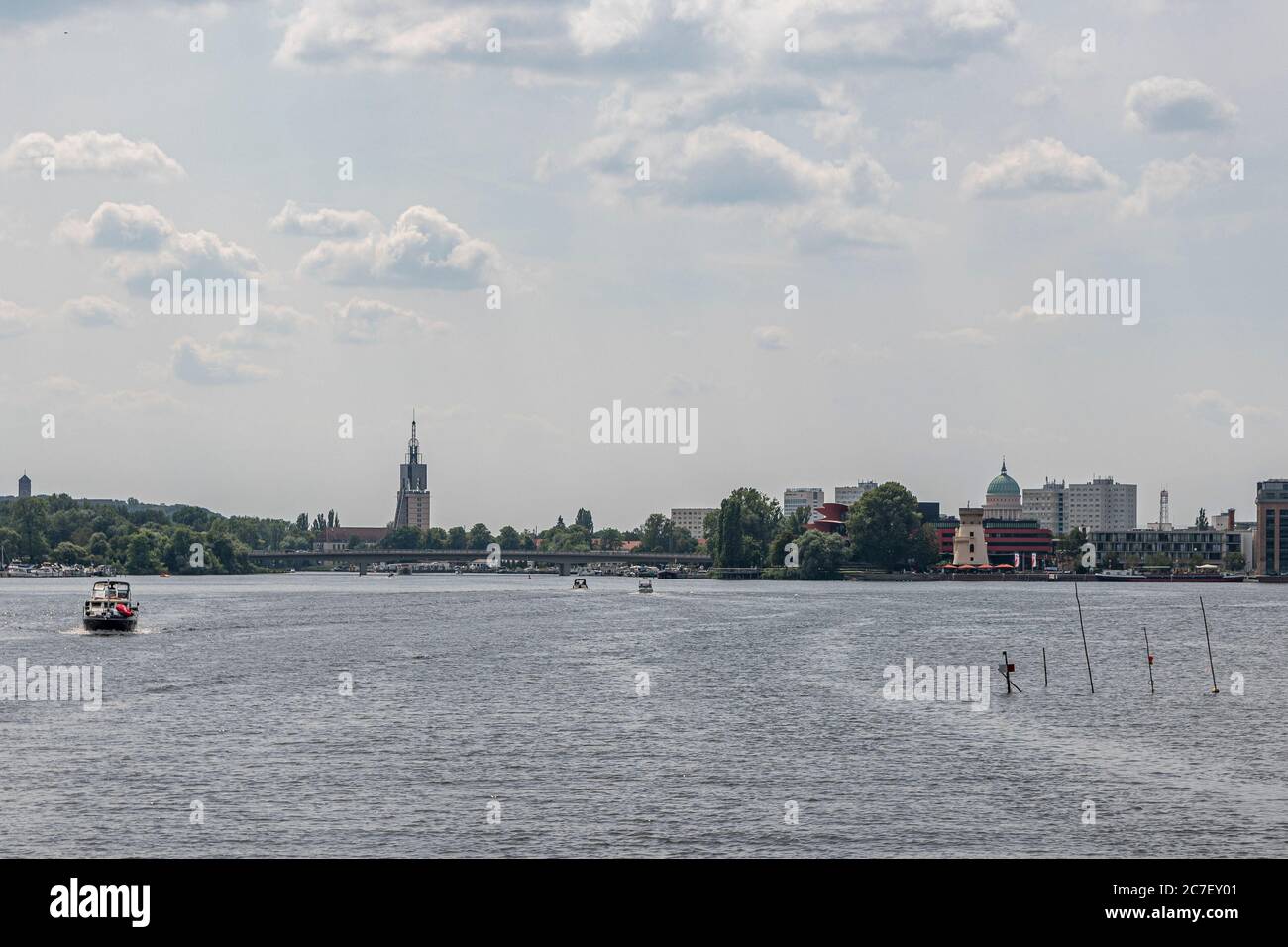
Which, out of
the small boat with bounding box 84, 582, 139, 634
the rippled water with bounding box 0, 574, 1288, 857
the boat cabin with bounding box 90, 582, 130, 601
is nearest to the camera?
the rippled water with bounding box 0, 574, 1288, 857

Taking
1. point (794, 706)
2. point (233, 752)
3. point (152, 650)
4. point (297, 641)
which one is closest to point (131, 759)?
point (233, 752)

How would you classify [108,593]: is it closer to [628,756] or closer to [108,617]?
[108,617]

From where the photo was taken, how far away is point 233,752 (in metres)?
55.8

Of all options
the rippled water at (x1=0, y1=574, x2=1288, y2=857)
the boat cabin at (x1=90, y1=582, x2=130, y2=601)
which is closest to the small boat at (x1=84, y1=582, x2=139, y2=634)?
the boat cabin at (x1=90, y1=582, x2=130, y2=601)

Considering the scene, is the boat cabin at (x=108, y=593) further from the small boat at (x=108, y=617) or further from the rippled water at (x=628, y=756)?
the rippled water at (x=628, y=756)

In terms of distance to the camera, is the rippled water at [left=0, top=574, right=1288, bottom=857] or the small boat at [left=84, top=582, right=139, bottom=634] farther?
the small boat at [left=84, top=582, right=139, bottom=634]

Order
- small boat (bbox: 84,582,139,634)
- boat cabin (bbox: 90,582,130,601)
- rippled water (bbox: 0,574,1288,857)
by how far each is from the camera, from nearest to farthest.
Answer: rippled water (bbox: 0,574,1288,857), small boat (bbox: 84,582,139,634), boat cabin (bbox: 90,582,130,601)

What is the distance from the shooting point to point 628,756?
55125 millimetres

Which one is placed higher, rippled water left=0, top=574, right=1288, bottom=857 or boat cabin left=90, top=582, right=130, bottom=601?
boat cabin left=90, top=582, right=130, bottom=601

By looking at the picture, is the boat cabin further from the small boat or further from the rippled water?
the rippled water

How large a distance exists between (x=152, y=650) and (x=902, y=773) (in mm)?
72648

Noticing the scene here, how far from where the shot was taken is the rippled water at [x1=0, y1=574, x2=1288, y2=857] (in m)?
40.6
